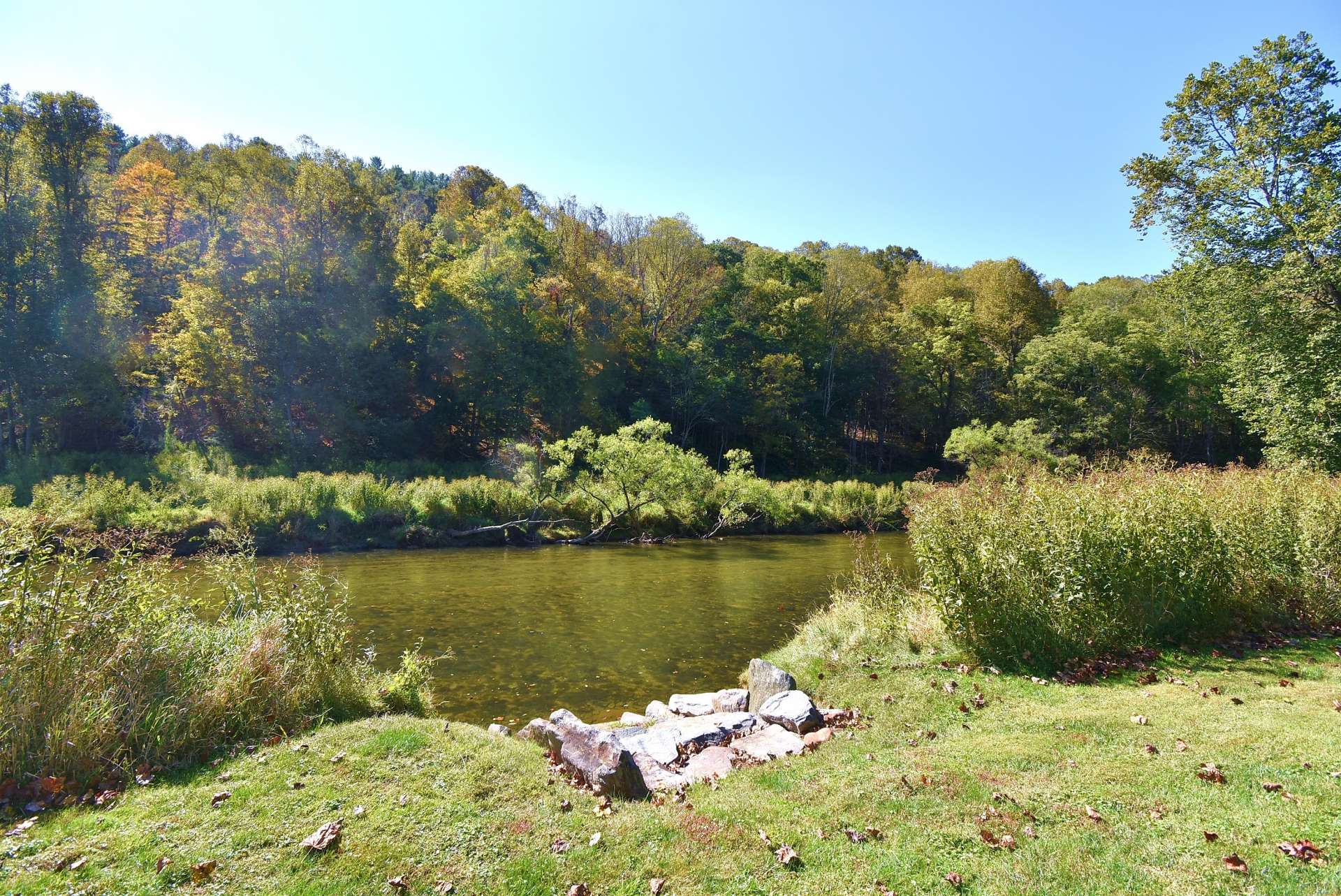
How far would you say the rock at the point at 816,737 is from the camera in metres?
6.94

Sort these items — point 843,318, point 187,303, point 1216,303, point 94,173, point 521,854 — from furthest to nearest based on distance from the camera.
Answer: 1. point 843,318
2. point 187,303
3. point 94,173
4. point 1216,303
5. point 521,854

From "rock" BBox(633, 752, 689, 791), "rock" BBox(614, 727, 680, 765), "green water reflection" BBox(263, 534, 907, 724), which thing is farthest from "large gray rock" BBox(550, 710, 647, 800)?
"green water reflection" BBox(263, 534, 907, 724)

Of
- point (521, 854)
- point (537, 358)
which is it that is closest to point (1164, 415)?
point (537, 358)

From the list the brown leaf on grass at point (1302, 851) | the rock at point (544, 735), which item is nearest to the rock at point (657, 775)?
the rock at point (544, 735)

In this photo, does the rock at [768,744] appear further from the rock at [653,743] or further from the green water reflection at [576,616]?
the green water reflection at [576,616]

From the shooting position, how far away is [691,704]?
9.03 meters

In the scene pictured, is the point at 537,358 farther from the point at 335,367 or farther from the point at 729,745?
the point at 729,745

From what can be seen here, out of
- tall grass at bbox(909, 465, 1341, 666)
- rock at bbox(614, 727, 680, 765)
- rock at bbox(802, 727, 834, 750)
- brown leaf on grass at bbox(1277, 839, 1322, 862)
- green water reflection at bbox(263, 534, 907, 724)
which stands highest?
tall grass at bbox(909, 465, 1341, 666)

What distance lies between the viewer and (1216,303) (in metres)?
21.5

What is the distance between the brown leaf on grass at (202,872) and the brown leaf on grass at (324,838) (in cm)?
50

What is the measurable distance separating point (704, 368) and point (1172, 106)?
27678 millimetres

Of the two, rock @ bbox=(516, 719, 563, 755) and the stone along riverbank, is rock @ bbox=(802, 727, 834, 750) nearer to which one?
the stone along riverbank

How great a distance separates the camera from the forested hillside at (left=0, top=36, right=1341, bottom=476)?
69.2ft

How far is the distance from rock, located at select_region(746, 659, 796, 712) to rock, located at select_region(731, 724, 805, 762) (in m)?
1.12
